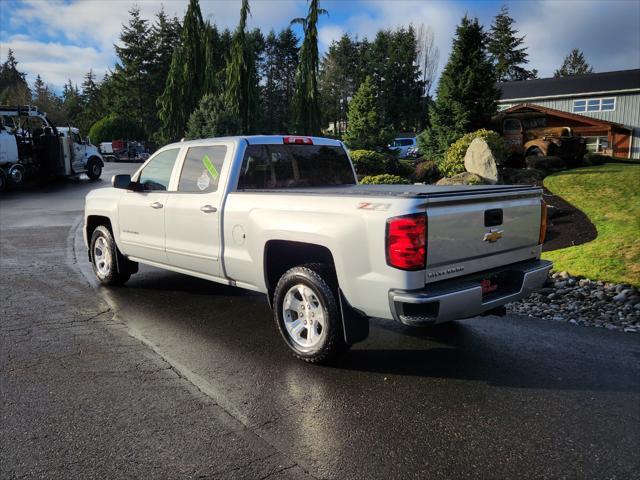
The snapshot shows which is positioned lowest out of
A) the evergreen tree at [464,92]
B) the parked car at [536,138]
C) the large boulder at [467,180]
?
the large boulder at [467,180]

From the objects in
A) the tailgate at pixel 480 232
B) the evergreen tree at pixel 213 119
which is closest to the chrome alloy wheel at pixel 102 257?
the tailgate at pixel 480 232

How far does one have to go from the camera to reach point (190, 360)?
4.55m

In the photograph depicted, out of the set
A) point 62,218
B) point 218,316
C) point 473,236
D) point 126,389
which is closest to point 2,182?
point 62,218

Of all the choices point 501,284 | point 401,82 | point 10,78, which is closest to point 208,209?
point 501,284

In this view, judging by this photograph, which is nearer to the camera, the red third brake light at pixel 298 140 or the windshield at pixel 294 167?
the windshield at pixel 294 167

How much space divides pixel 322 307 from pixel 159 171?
3.22 meters

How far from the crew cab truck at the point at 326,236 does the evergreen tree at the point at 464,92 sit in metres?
16.0

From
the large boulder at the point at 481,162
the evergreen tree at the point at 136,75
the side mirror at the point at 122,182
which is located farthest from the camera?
the evergreen tree at the point at 136,75

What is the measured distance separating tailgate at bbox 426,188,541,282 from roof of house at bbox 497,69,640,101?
34.2 m

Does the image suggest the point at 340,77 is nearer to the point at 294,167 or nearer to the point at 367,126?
the point at 367,126

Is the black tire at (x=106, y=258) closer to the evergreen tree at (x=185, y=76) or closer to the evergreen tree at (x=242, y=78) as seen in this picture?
the evergreen tree at (x=242, y=78)

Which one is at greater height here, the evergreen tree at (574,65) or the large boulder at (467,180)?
the evergreen tree at (574,65)

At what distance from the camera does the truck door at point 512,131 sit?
22.5 meters

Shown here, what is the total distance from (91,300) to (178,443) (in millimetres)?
3841
